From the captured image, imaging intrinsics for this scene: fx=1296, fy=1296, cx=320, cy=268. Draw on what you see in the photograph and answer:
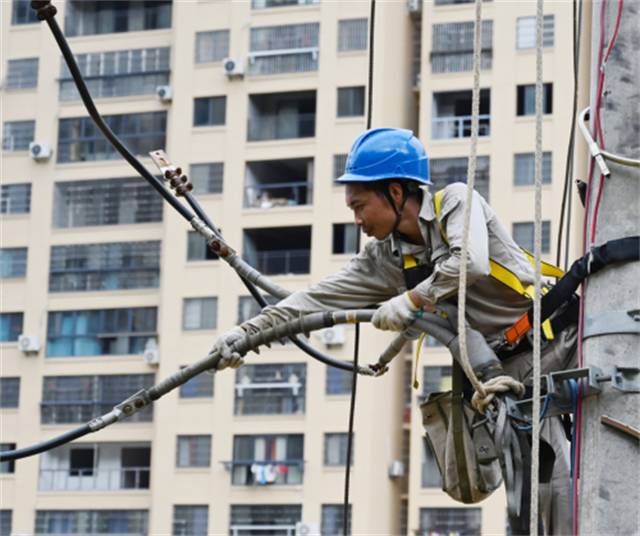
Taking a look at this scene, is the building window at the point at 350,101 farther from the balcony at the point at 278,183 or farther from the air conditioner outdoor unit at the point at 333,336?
the air conditioner outdoor unit at the point at 333,336

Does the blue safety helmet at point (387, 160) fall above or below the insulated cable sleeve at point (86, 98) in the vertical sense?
below

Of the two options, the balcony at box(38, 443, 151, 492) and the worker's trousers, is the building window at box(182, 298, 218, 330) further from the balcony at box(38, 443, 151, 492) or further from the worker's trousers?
the worker's trousers

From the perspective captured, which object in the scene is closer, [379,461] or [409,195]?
[409,195]

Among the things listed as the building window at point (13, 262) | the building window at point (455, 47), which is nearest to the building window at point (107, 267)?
the building window at point (13, 262)

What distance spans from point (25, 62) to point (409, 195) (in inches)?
1737

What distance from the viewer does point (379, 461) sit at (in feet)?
137

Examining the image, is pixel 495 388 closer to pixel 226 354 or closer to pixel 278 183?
pixel 226 354

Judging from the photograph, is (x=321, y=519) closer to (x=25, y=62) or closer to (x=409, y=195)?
(x=25, y=62)

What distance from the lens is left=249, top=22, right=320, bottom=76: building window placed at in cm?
4469

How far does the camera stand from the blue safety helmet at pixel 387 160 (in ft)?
19.6

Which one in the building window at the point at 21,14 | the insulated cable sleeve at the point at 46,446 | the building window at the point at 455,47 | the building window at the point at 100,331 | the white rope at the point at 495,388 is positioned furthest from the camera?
the building window at the point at 21,14

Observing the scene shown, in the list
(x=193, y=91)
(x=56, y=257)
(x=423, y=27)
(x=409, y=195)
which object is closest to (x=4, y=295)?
(x=56, y=257)

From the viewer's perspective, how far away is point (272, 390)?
42.8m

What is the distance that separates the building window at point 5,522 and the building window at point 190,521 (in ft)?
21.1
